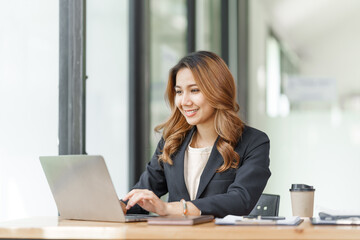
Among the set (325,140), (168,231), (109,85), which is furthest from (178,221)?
(325,140)

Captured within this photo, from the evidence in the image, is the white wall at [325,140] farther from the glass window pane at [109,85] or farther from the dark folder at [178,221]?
the dark folder at [178,221]

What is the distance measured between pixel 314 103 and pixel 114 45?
2.37 meters

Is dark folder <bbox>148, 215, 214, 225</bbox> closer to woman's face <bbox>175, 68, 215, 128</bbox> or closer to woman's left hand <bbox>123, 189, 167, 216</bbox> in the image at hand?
woman's left hand <bbox>123, 189, 167, 216</bbox>

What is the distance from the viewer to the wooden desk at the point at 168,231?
1.79 metres

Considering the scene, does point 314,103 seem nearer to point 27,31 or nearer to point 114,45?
point 114,45

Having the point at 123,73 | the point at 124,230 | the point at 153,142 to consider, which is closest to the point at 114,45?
the point at 123,73

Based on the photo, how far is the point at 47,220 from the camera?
230 cm

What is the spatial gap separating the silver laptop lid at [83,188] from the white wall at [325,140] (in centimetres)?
329

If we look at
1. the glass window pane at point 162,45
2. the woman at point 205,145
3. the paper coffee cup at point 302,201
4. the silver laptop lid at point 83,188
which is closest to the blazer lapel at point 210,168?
the woman at point 205,145

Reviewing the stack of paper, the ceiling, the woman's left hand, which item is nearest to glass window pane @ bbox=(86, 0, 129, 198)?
the woman's left hand

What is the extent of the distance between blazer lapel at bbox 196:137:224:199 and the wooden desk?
643 mm

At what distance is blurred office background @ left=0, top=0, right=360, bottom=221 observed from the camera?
2.79 m

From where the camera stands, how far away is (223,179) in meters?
2.72

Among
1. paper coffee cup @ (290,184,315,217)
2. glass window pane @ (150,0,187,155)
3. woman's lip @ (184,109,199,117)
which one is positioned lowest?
paper coffee cup @ (290,184,315,217)
